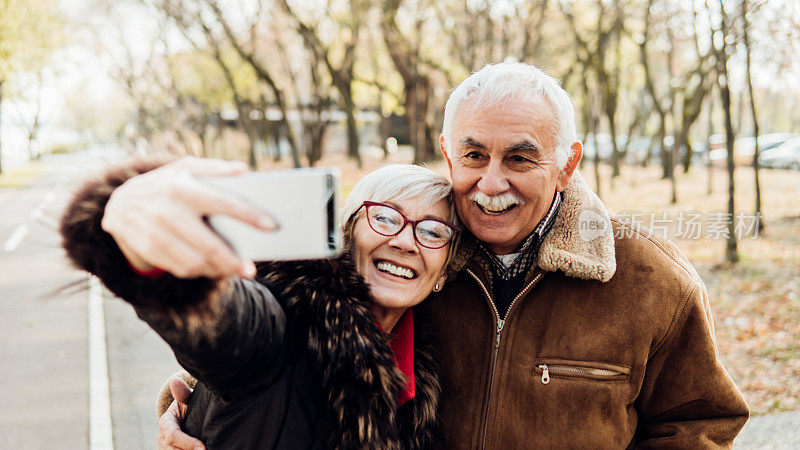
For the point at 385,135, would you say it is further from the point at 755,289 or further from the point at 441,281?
the point at 441,281

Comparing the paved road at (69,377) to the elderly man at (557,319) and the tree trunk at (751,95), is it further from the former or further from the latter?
the tree trunk at (751,95)

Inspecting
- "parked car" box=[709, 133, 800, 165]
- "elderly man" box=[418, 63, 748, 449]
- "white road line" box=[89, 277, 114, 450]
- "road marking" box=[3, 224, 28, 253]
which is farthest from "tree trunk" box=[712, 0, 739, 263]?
"parked car" box=[709, 133, 800, 165]

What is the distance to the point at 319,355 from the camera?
1682 mm

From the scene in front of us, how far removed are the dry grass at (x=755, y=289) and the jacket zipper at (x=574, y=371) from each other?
892 mm

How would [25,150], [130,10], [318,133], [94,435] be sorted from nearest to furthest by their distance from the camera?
[94,435]
[130,10]
[318,133]
[25,150]

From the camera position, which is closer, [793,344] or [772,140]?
[793,344]

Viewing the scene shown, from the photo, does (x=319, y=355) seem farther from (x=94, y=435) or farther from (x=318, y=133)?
(x=318, y=133)

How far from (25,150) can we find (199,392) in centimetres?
5992

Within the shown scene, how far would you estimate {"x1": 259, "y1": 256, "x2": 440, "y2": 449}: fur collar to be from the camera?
1700mm

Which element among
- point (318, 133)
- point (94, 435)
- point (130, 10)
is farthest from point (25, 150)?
point (94, 435)

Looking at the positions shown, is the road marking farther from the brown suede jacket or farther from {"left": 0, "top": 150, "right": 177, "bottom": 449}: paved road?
the brown suede jacket

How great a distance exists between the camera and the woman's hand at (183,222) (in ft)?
3.17

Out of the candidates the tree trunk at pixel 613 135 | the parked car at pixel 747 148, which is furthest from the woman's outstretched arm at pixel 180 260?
the parked car at pixel 747 148

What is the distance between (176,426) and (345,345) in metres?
0.78
